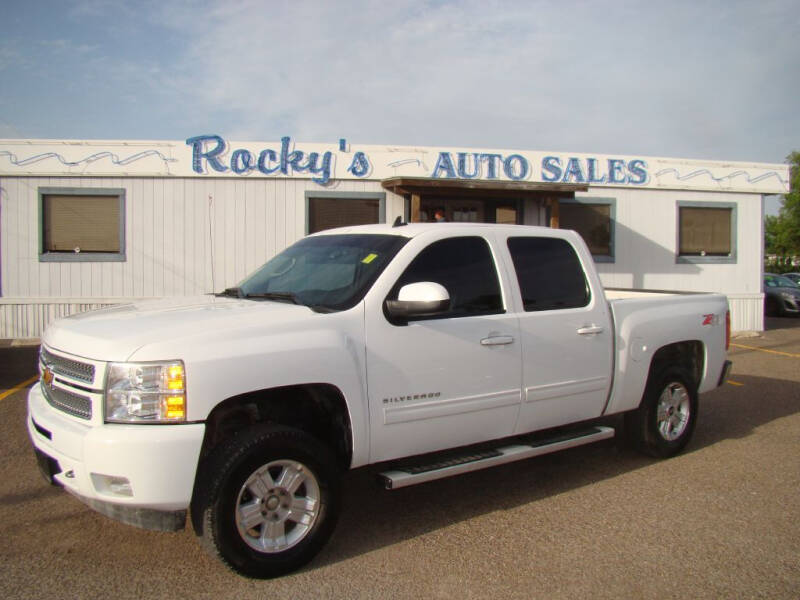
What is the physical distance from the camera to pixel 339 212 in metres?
13.4

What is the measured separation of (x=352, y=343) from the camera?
3736 millimetres

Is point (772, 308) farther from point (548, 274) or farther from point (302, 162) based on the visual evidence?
point (548, 274)

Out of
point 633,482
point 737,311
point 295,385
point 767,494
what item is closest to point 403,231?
point 295,385

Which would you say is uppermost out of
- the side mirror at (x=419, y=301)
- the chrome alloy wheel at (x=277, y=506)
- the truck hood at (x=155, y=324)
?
the side mirror at (x=419, y=301)

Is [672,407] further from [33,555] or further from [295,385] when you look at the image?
[33,555]

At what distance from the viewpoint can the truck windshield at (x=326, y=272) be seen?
404cm

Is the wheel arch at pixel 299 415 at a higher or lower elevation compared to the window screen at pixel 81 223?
lower

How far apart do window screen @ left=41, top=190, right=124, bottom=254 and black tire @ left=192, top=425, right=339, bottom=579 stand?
1061 cm

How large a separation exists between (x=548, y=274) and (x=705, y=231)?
12420 millimetres

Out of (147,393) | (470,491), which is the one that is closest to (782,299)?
(470,491)

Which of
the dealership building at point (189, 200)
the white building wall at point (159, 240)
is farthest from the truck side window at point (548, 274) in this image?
the white building wall at point (159, 240)

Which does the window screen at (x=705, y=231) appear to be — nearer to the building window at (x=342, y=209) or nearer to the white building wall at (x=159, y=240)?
the white building wall at (x=159, y=240)

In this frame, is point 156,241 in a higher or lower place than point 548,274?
higher

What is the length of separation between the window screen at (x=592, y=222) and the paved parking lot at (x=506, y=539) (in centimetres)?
933
